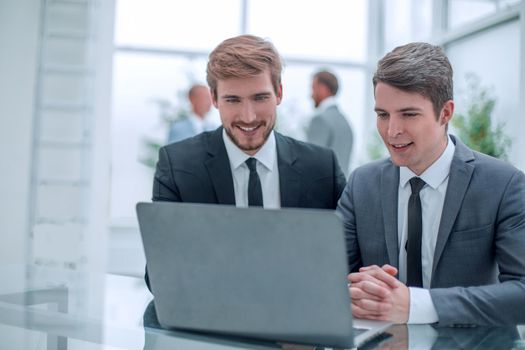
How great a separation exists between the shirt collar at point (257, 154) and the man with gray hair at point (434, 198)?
1.21ft

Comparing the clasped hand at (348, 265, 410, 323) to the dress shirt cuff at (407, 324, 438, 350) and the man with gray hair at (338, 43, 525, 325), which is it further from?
the man with gray hair at (338, 43, 525, 325)

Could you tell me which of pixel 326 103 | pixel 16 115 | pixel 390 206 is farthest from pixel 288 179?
pixel 326 103

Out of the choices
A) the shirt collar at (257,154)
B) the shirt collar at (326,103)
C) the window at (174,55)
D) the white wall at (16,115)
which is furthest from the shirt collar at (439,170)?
the window at (174,55)

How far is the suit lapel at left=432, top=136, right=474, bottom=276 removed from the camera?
1481 mm

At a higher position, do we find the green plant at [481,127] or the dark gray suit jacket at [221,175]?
the green plant at [481,127]

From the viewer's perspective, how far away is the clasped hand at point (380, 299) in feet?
3.72

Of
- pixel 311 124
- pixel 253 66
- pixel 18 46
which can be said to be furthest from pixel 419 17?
pixel 253 66

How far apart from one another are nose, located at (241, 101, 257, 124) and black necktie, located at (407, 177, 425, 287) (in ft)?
1.61

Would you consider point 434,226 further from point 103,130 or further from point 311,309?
point 103,130

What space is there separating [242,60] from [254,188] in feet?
1.21

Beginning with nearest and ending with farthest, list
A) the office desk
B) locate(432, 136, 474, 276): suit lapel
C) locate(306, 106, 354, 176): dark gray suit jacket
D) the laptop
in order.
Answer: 1. the laptop
2. the office desk
3. locate(432, 136, 474, 276): suit lapel
4. locate(306, 106, 354, 176): dark gray suit jacket

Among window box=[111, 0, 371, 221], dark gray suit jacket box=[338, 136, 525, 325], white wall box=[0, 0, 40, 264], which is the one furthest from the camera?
window box=[111, 0, 371, 221]

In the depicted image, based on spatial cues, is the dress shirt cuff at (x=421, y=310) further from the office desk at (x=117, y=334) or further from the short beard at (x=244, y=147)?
the short beard at (x=244, y=147)

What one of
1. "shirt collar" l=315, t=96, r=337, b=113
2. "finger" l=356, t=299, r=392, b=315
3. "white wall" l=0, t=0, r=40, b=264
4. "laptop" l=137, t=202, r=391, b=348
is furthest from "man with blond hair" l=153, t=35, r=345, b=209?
"shirt collar" l=315, t=96, r=337, b=113
